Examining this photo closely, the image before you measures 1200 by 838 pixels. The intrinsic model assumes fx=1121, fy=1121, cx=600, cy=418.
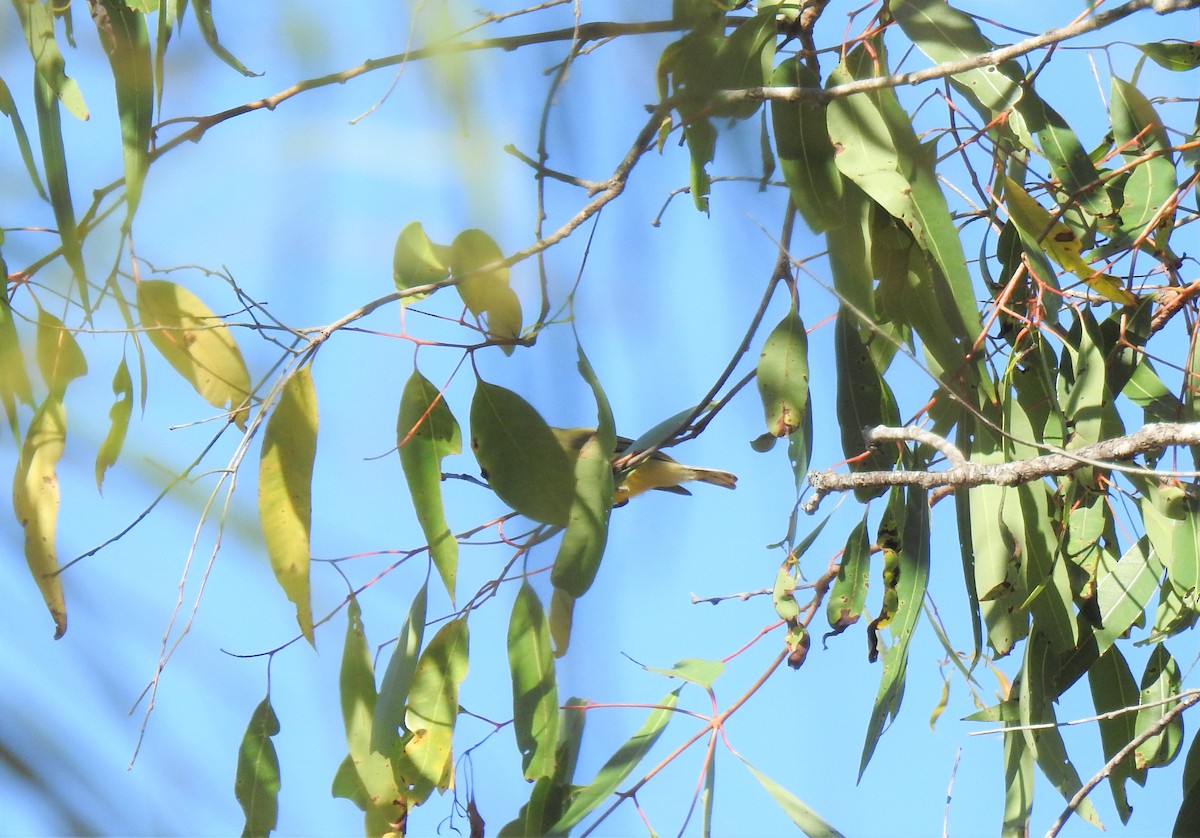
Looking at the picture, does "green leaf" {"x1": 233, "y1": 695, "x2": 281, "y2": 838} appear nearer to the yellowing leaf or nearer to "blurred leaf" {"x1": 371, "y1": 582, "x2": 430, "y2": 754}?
"blurred leaf" {"x1": 371, "y1": 582, "x2": 430, "y2": 754}

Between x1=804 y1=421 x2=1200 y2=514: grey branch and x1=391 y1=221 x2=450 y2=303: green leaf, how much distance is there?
1.91ft

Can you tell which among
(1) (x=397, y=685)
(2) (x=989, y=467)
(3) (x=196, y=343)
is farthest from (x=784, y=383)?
(3) (x=196, y=343)

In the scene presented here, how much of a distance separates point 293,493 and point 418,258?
16 centimetres

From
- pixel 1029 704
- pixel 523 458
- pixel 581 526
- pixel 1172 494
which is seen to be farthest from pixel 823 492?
pixel 1029 704

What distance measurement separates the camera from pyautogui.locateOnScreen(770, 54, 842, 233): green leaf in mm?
619

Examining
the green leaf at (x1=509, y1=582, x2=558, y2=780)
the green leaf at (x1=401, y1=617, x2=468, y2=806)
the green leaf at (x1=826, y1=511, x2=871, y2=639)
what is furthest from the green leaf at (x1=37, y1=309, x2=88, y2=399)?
the green leaf at (x1=826, y1=511, x2=871, y2=639)

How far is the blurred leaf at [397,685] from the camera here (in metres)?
0.96

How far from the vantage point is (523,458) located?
811 millimetres

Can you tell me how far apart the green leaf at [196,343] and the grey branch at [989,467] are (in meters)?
0.56

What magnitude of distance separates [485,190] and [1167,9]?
757mm

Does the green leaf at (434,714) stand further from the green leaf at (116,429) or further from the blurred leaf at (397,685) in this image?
the green leaf at (116,429)

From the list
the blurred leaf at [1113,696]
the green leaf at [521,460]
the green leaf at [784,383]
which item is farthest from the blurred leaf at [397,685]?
the blurred leaf at [1113,696]

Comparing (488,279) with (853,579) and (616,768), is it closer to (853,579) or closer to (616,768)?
(616,768)

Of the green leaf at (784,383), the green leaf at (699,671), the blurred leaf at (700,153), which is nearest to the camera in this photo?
the blurred leaf at (700,153)
